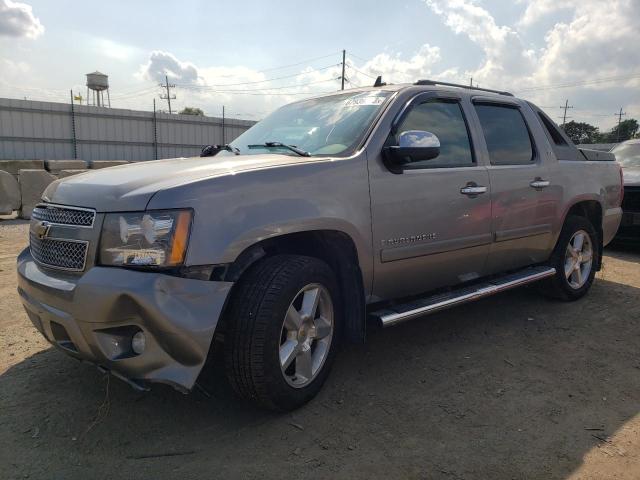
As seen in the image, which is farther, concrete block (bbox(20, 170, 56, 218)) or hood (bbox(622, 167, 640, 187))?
concrete block (bbox(20, 170, 56, 218))

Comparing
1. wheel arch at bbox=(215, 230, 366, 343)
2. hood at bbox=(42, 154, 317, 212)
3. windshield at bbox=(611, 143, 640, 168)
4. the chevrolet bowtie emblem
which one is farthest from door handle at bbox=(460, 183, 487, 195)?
windshield at bbox=(611, 143, 640, 168)

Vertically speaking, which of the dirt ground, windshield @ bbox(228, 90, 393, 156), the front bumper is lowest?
the dirt ground

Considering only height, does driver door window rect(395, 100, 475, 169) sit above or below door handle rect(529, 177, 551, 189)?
above

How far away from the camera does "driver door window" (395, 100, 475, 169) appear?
3.54 m

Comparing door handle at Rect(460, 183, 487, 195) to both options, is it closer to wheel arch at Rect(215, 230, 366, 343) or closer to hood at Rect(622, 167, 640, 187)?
wheel arch at Rect(215, 230, 366, 343)

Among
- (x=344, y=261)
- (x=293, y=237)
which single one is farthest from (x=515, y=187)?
(x=293, y=237)

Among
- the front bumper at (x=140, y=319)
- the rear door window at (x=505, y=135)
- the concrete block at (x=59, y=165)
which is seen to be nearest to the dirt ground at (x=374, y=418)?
the front bumper at (x=140, y=319)

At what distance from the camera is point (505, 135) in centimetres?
428

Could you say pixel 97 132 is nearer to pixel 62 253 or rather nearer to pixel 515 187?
pixel 515 187

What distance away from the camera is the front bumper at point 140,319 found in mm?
2314

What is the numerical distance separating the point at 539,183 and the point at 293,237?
2480 millimetres

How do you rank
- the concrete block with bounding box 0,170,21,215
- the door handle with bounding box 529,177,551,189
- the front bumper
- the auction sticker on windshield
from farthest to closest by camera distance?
the concrete block with bounding box 0,170,21,215 < the door handle with bounding box 529,177,551,189 < the auction sticker on windshield < the front bumper

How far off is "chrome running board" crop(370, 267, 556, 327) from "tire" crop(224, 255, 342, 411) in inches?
15.0

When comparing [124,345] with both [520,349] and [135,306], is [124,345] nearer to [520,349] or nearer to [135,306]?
[135,306]
